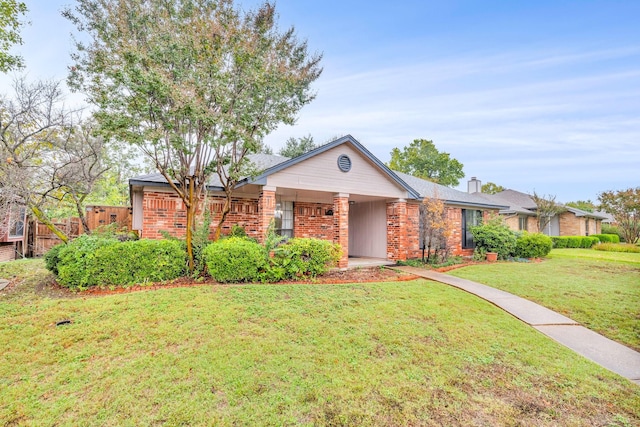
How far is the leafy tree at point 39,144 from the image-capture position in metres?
7.57

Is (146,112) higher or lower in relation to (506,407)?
higher

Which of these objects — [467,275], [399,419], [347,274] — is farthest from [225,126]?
[467,275]

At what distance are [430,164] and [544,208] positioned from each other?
1847 centimetres

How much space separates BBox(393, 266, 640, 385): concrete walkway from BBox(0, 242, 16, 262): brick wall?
58.2 ft

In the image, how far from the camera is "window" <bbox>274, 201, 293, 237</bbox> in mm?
11821

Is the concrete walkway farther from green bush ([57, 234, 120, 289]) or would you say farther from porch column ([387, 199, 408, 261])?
green bush ([57, 234, 120, 289])

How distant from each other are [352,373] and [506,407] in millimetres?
1622

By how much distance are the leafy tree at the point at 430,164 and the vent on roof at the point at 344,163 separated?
30522mm

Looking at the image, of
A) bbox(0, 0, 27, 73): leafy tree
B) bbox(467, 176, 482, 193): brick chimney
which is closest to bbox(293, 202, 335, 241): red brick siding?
bbox(0, 0, 27, 73): leafy tree

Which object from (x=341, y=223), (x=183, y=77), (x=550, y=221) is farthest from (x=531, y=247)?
(x=183, y=77)

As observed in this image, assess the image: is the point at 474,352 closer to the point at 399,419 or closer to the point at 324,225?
the point at 399,419

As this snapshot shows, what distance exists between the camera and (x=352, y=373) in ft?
11.8

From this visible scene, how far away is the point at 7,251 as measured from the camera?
13.1 meters

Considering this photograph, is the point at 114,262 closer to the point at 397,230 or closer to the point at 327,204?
the point at 327,204
